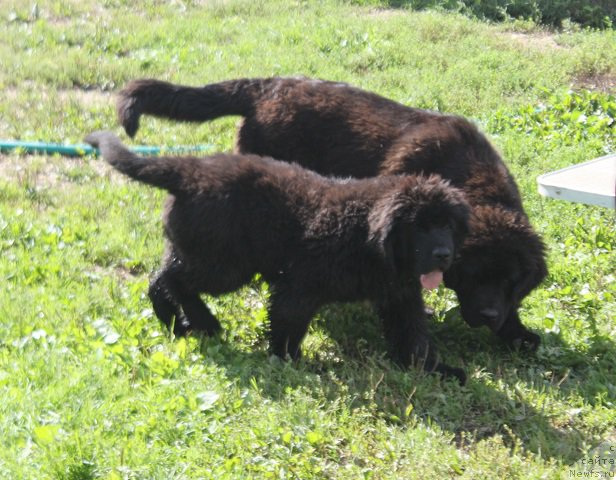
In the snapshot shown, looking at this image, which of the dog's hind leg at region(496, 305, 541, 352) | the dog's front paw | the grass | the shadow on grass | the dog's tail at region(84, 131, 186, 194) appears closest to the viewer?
the grass

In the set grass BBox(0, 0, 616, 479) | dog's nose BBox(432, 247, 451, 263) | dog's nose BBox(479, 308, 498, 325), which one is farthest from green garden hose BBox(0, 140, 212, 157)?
dog's nose BBox(432, 247, 451, 263)

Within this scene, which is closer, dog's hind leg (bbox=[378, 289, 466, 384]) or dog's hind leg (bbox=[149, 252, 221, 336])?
dog's hind leg (bbox=[378, 289, 466, 384])

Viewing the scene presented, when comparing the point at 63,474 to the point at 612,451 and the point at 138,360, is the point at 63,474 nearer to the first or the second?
the point at 138,360

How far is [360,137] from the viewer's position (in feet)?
21.3

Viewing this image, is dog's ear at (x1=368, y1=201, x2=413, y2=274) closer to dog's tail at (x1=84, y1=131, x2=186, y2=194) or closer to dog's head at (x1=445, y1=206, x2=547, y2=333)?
dog's head at (x1=445, y1=206, x2=547, y2=333)

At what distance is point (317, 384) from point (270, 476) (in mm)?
912

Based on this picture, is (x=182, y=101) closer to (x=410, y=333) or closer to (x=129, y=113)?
(x=129, y=113)

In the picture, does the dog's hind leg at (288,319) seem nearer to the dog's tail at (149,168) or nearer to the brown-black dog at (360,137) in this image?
the dog's tail at (149,168)

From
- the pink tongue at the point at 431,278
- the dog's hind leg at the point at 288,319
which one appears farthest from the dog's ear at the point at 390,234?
the dog's hind leg at the point at 288,319

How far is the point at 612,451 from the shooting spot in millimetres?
4633

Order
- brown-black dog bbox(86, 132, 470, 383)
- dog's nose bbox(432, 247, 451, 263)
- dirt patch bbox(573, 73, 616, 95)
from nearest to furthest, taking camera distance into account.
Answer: dog's nose bbox(432, 247, 451, 263) < brown-black dog bbox(86, 132, 470, 383) < dirt patch bbox(573, 73, 616, 95)

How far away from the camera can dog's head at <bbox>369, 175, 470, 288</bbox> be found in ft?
17.1

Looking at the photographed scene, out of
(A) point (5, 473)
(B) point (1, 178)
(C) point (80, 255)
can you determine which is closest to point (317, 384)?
(A) point (5, 473)

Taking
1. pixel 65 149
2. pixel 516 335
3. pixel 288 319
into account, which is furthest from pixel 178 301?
pixel 65 149
